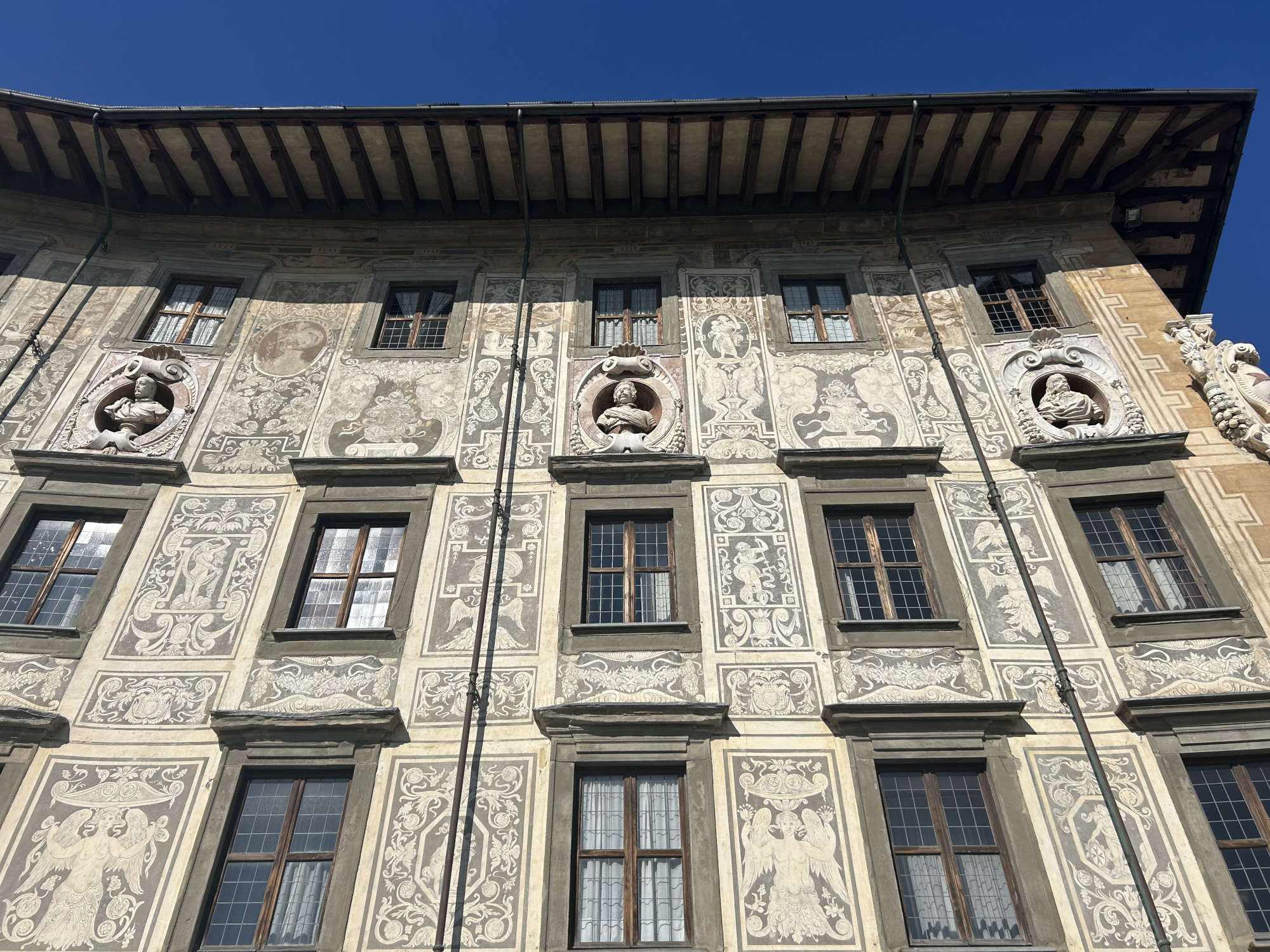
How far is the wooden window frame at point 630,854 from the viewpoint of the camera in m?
8.50

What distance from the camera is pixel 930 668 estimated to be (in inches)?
395

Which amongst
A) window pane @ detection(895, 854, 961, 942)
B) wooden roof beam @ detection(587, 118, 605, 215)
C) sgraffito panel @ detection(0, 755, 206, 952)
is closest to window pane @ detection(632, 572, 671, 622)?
window pane @ detection(895, 854, 961, 942)

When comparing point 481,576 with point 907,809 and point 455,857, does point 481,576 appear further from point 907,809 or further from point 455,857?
point 907,809

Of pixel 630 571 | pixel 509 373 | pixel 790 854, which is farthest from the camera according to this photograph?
pixel 509 373

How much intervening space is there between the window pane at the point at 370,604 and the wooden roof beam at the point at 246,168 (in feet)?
23.8

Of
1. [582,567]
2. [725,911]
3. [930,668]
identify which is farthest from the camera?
[582,567]

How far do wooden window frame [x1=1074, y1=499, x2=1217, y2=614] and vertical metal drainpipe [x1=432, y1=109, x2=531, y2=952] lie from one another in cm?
682

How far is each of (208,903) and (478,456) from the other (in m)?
5.73

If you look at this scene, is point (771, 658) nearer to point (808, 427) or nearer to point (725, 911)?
point (725, 911)

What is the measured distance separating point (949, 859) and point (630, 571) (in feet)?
14.4

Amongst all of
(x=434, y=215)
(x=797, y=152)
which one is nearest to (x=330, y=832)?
(x=434, y=215)

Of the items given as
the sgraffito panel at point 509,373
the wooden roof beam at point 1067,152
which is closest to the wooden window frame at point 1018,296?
the wooden roof beam at point 1067,152

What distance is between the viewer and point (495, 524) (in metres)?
11.3

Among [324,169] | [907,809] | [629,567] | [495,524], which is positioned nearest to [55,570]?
[495,524]
